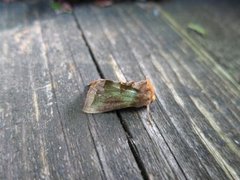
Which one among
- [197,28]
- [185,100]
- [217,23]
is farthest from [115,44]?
[217,23]

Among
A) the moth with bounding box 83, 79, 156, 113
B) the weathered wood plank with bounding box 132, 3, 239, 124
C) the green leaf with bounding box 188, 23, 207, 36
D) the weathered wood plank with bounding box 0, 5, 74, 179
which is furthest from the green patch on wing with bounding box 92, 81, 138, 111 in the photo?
the green leaf with bounding box 188, 23, 207, 36

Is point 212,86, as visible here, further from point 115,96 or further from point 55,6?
point 55,6

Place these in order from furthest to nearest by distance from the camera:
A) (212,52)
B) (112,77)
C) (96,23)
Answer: (96,23) → (212,52) → (112,77)

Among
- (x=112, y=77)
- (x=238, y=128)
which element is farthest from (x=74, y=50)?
(x=238, y=128)

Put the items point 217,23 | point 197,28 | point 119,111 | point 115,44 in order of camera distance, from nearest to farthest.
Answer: point 119,111
point 115,44
point 197,28
point 217,23

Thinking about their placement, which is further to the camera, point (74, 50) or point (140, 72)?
point (74, 50)

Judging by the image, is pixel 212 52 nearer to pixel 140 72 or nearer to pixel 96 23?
pixel 140 72

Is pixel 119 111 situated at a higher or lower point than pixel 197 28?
higher
